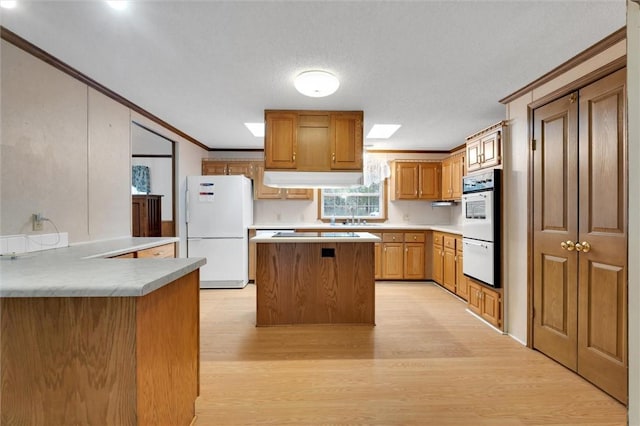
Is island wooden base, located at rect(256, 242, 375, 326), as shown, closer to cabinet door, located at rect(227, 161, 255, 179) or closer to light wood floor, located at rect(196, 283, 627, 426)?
light wood floor, located at rect(196, 283, 627, 426)

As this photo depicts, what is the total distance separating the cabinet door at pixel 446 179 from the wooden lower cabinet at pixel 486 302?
6.25 ft

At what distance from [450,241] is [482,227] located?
1.24 m

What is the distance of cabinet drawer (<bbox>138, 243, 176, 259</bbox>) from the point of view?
251cm

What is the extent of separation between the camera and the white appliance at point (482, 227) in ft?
9.58

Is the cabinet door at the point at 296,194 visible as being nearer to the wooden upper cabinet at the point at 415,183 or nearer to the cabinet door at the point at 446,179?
the wooden upper cabinet at the point at 415,183

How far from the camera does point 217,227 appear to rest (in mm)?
4430

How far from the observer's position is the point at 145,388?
3.69ft

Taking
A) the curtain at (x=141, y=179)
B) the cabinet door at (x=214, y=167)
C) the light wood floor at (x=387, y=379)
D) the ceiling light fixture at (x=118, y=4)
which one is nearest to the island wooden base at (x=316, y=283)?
the light wood floor at (x=387, y=379)

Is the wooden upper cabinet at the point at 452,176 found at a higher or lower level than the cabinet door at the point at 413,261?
higher

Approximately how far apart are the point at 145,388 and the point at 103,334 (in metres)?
0.27

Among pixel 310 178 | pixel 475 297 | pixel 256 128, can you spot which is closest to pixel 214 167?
pixel 256 128

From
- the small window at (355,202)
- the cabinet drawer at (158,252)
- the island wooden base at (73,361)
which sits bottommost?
the island wooden base at (73,361)

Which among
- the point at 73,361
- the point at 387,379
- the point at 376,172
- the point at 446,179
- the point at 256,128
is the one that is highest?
the point at 256,128

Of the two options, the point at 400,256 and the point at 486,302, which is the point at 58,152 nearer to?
the point at 486,302
